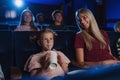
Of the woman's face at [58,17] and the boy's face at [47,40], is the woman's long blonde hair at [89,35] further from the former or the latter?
the woman's face at [58,17]

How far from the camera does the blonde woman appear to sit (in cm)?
275

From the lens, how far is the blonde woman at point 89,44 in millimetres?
2750

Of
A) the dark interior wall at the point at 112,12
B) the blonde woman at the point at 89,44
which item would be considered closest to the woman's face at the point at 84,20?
the blonde woman at the point at 89,44

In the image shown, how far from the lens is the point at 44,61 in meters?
2.43

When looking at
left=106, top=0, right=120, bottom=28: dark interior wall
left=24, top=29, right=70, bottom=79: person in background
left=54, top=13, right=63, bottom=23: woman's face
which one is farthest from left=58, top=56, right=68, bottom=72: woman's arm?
left=106, top=0, right=120, bottom=28: dark interior wall

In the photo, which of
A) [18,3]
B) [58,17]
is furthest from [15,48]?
[18,3]

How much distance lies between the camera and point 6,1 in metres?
10.8

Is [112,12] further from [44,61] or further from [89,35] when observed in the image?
Result: [44,61]

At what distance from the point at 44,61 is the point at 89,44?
0.54 meters

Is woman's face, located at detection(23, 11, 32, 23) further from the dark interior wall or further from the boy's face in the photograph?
the dark interior wall

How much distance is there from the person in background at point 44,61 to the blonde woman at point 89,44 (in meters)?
0.21

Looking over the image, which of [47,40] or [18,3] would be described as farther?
[18,3]

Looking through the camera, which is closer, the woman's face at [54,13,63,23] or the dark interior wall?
the woman's face at [54,13,63,23]

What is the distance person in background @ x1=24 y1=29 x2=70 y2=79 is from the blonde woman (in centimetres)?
21
